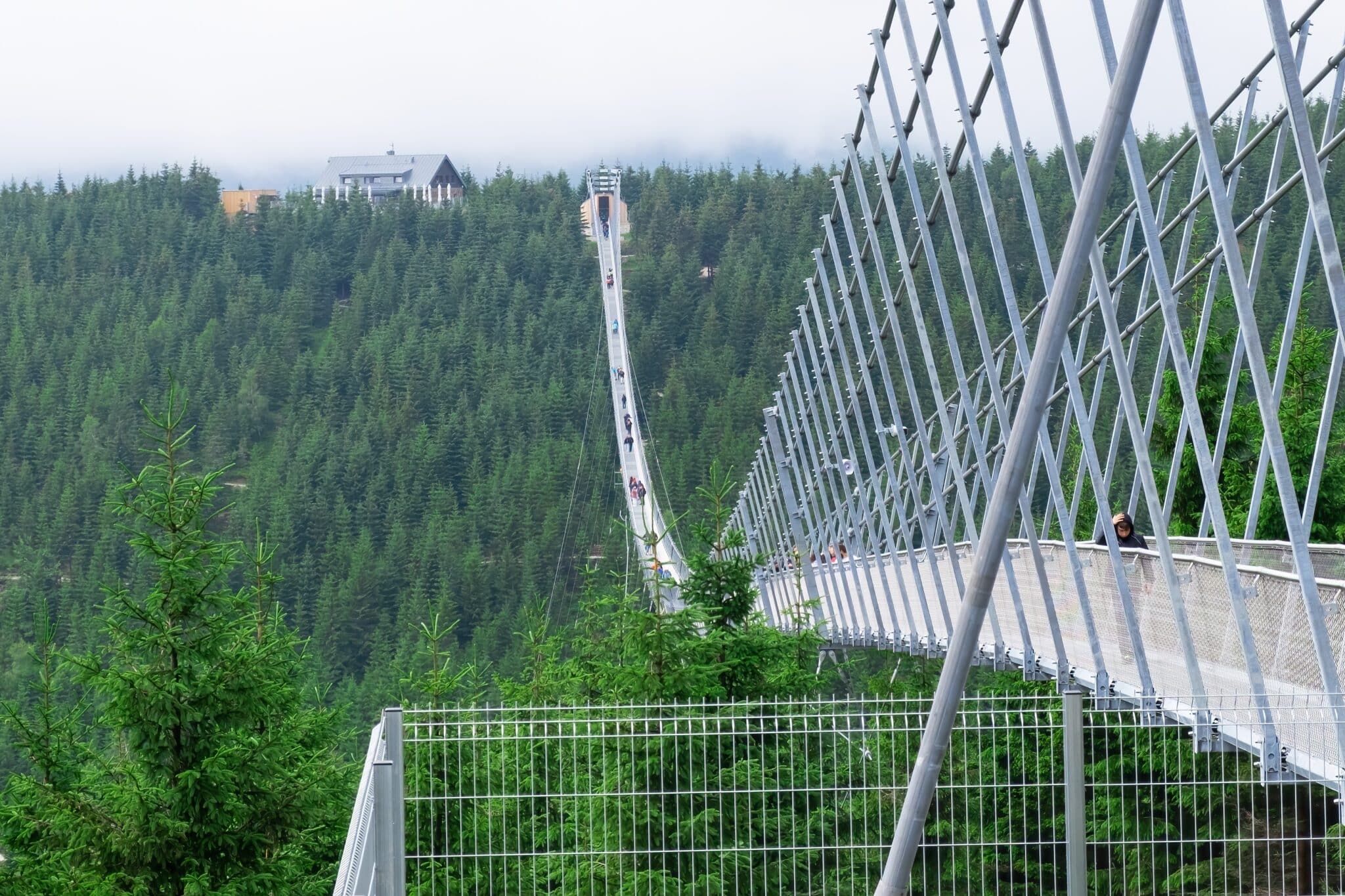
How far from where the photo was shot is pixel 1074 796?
23.6 ft

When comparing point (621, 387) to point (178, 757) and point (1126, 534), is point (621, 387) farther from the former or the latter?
point (178, 757)

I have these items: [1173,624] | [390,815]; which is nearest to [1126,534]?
[1173,624]

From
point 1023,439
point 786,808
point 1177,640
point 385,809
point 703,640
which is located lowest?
point 703,640

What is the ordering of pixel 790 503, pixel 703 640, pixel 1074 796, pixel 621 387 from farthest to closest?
pixel 621 387 → pixel 790 503 → pixel 703 640 → pixel 1074 796

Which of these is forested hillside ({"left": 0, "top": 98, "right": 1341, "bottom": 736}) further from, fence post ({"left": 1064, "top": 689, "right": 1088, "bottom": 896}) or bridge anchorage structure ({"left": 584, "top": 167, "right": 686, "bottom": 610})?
fence post ({"left": 1064, "top": 689, "right": 1088, "bottom": 896})

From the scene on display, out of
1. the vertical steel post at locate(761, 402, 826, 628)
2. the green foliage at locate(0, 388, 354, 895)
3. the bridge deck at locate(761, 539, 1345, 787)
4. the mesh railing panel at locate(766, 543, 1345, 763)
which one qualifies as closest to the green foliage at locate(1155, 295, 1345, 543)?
the vertical steel post at locate(761, 402, 826, 628)

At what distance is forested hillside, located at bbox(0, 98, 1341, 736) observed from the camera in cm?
10981

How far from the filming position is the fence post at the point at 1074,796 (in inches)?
281

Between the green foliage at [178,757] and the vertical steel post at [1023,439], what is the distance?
6158 millimetres

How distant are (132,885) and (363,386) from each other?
431 feet

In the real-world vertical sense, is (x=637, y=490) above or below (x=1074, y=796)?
below

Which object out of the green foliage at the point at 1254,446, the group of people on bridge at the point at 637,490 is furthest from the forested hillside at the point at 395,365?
the green foliage at the point at 1254,446

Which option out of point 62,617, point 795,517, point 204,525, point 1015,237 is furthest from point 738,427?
point 204,525

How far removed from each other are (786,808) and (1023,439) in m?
3.23
